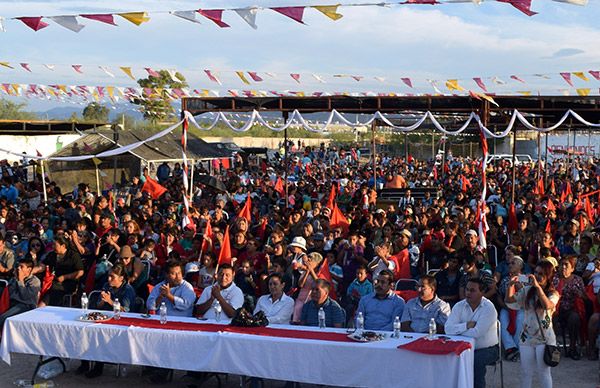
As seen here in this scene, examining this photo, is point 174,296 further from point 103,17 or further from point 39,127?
point 39,127

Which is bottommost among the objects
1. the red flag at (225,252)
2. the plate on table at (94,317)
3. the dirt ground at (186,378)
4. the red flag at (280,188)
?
the dirt ground at (186,378)

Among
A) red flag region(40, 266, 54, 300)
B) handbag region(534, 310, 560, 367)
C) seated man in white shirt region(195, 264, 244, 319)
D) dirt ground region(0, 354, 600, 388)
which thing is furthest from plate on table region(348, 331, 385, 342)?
red flag region(40, 266, 54, 300)

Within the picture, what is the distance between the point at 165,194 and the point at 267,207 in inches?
93.4

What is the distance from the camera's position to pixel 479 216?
11984mm

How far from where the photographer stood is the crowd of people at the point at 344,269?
7359 millimetres

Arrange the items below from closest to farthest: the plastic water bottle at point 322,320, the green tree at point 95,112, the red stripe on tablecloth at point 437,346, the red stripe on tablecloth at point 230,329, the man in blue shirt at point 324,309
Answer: the red stripe on tablecloth at point 437,346
the red stripe on tablecloth at point 230,329
the plastic water bottle at point 322,320
the man in blue shirt at point 324,309
the green tree at point 95,112

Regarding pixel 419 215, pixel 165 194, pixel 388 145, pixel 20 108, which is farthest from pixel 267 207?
pixel 20 108

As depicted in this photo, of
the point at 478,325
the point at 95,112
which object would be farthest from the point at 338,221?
the point at 95,112

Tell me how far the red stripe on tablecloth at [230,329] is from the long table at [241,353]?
0.13m

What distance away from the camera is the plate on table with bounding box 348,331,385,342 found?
22.0ft

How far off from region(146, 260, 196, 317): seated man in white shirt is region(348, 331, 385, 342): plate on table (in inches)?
85.3

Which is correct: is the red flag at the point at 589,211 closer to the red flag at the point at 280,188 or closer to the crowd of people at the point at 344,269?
the crowd of people at the point at 344,269

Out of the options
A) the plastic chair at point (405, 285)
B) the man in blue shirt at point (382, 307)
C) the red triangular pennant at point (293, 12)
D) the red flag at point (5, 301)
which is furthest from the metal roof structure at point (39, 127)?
the man in blue shirt at point (382, 307)

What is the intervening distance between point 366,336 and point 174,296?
8.07 ft
